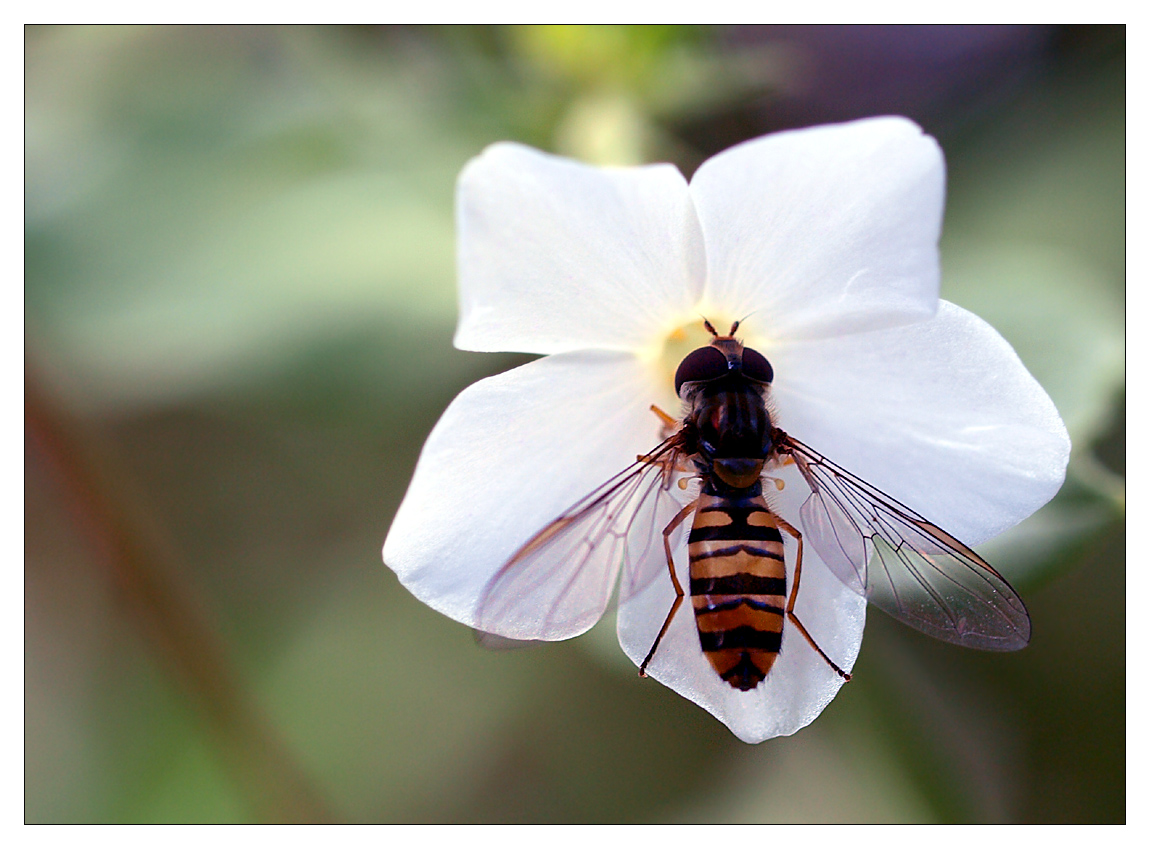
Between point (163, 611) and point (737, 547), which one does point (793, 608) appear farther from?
point (163, 611)

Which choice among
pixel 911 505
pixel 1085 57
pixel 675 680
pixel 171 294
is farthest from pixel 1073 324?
pixel 171 294

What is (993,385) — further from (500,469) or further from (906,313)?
(500,469)

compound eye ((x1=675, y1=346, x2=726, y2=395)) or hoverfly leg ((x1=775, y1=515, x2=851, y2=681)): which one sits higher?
compound eye ((x1=675, y1=346, x2=726, y2=395))

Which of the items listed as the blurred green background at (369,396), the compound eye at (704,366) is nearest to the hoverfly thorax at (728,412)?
the compound eye at (704,366)

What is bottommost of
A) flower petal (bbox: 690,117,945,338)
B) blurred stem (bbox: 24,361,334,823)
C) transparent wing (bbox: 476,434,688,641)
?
blurred stem (bbox: 24,361,334,823)

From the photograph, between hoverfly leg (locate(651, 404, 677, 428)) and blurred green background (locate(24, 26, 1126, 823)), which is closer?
hoverfly leg (locate(651, 404, 677, 428))

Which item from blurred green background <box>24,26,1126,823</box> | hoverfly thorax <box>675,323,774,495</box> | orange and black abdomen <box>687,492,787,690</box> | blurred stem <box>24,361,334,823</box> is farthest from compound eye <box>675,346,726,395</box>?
blurred stem <box>24,361,334,823</box>

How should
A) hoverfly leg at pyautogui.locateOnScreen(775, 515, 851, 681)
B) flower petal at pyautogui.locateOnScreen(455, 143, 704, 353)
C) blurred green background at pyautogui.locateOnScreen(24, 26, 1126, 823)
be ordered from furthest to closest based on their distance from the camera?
blurred green background at pyautogui.locateOnScreen(24, 26, 1126, 823), hoverfly leg at pyautogui.locateOnScreen(775, 515, 851, 681), flower petal at pyautogui.locateOnScreen(455, 143, 704, 353)

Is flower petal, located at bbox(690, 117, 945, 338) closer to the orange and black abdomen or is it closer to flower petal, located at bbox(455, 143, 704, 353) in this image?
flower petal, located at bbox(455, 143, 704, 353)
